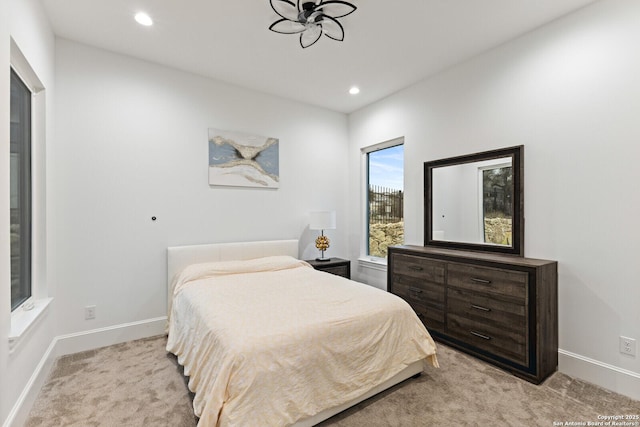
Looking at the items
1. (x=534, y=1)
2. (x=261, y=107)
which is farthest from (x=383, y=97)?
(x=534, y=1)

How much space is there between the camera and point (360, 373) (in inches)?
73.2

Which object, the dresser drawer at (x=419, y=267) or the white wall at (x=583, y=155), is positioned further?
the dresser drawer at (x=419, y=267)

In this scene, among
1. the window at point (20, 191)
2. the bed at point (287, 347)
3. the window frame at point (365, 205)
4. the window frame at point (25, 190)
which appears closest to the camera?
the bed at point (287, 347)

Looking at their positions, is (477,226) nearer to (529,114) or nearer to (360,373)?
(529,114)

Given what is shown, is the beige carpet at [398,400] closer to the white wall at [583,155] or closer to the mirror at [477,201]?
the white wall at [583,155]

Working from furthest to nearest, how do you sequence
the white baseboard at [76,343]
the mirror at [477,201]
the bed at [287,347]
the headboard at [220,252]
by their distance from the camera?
the headboard at [220,252]
the mirror at [477,201]
the white baseboard at [76,343]
the bed at [287,347]

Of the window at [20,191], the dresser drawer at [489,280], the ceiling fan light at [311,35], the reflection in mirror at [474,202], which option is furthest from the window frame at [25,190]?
the reflection in mirror at [474,202]

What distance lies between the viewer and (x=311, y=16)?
2219 millimetres

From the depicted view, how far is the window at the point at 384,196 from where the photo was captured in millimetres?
3988

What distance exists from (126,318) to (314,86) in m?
3.28

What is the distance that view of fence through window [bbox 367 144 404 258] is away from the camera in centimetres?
399

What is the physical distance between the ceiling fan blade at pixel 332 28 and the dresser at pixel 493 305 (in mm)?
2133

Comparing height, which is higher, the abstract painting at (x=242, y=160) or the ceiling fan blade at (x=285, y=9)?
the ceiling fan blade at (x=285, y=9)

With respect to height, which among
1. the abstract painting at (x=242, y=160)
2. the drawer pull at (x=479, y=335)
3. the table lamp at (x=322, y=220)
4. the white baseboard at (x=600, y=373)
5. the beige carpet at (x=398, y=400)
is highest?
the abstract painting at (x=242, y=160)
